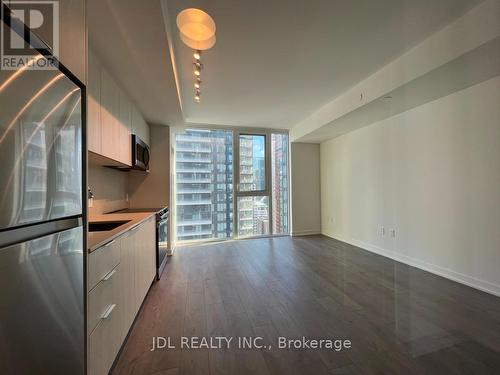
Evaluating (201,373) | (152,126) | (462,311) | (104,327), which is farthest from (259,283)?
(152,126)

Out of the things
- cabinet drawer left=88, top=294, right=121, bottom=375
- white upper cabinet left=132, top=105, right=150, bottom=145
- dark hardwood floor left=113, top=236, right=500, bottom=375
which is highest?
white upper cabinet left=132, top=105, right=150, bottom=145

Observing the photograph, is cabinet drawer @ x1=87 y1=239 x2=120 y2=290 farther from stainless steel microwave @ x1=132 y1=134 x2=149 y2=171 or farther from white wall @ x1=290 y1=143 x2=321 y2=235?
white wall @ x1=290 y1=143 x2=321 y2=235

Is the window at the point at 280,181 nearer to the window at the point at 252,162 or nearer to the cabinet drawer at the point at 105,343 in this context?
the window at the point at 252,162

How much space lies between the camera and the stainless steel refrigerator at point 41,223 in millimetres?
672

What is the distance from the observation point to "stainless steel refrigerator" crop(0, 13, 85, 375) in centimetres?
67

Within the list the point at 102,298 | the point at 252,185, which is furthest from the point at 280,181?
the point at 102,298

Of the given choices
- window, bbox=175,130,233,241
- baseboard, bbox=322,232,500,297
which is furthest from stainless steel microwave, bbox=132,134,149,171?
baseboard, bbox=322,232,500,297

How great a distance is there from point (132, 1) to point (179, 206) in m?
3.79

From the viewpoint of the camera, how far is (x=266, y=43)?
2.14 m

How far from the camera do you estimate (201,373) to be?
4.71 ft

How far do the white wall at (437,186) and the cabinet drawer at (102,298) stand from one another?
367cm

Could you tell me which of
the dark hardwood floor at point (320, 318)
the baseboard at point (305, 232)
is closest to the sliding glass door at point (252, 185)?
the baseboard at point (305, 232)

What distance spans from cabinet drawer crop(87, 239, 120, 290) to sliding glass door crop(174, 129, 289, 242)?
10.7 ft

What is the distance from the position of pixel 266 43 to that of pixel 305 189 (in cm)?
380
